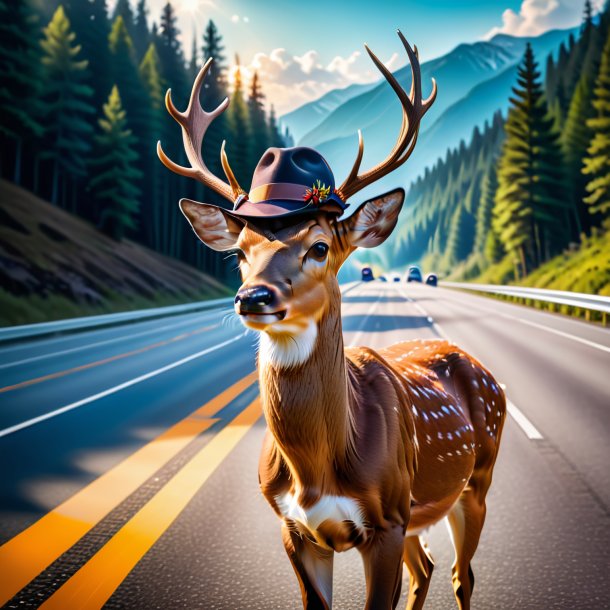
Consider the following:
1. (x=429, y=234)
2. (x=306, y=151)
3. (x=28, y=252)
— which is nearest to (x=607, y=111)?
(x=28, y=252)

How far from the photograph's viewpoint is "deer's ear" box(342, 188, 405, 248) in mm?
2760

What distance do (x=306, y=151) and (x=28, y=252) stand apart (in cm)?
→ 2827

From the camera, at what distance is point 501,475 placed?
536 centimetres

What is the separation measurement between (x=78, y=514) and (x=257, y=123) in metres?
68.4

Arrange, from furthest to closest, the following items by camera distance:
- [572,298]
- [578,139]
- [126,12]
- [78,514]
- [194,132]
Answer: [126,12]
[578,139]
[572,298]
[78,514]
[194,132]

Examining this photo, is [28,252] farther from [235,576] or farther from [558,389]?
[235,576]

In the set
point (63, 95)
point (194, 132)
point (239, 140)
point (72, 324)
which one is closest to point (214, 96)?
point (239, 140)

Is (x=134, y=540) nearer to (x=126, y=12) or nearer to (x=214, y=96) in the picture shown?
(x=214, y=96)

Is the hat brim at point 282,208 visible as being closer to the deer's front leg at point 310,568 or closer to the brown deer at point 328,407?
the brown deer at point 328,407

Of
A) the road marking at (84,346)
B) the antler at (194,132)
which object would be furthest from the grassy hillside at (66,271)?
the antler at (194,132)

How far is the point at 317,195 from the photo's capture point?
2691mm

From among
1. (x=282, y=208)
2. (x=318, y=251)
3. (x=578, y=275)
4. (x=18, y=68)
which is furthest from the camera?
(x=578, y=275)

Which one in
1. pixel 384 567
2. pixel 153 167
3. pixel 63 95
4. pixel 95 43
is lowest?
pixel 384 567

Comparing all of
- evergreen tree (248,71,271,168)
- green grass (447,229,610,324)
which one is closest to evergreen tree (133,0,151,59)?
evergreen tree (248,71,271,168)
